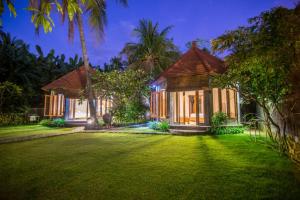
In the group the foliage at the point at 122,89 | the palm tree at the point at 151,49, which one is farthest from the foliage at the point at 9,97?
the palm tree at the point at 151,49

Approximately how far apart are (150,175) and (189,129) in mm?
6881

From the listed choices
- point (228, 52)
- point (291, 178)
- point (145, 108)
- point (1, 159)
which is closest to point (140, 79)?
point (145, 108)

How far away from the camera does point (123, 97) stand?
12.7 metres

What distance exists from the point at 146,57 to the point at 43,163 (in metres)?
15.7

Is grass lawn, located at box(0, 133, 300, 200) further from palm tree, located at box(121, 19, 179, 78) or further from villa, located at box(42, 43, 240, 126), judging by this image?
palm tree, located at box(121, 19, 179, 78)

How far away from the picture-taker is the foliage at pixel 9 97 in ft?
50.8

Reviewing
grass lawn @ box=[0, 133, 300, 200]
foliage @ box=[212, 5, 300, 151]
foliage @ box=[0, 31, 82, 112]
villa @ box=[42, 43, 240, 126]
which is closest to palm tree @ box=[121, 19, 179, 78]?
villa @ box=[42, 43, 240, 126]

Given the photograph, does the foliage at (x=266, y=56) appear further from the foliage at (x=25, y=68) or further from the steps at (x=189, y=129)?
the foliage at (x=25, y=68)

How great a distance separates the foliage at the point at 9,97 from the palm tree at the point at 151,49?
394 inches

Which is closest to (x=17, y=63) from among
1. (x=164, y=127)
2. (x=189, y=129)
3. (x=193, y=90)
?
(x=164, y=127)

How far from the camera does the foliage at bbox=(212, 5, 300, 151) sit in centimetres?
485

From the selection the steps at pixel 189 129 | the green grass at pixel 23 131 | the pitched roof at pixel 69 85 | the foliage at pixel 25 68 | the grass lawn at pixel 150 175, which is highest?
the foliage at pixel 25 68

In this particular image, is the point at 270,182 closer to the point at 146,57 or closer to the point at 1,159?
the point at 1,159

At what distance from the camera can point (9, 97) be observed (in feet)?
53.3
